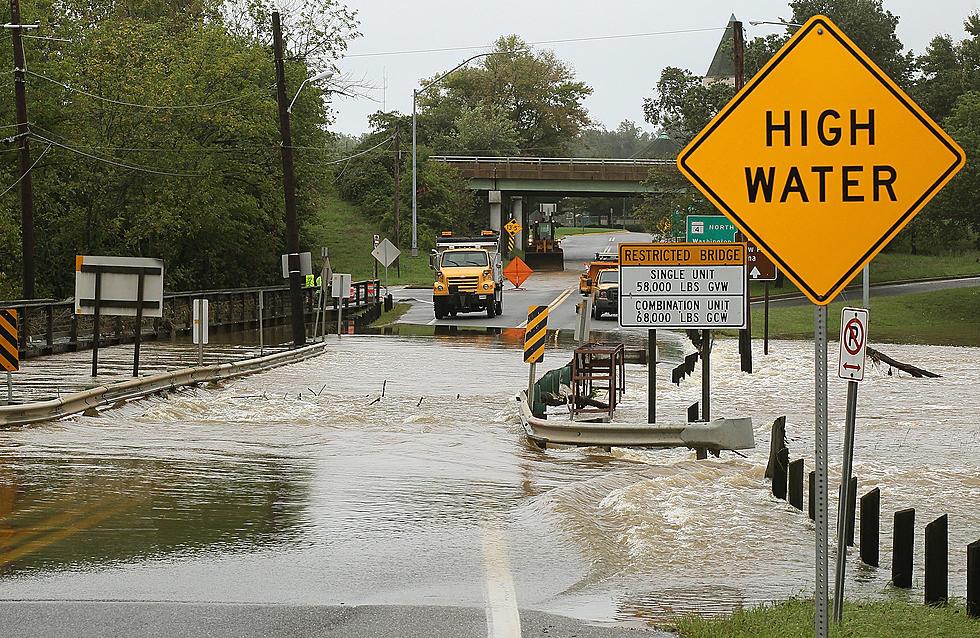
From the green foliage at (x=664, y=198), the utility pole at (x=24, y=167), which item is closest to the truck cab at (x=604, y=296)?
the green foliage at (x=664, y=198)

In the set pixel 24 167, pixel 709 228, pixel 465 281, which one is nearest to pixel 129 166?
pixel 24 167

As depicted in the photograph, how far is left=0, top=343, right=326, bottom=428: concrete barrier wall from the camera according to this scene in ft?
54.6

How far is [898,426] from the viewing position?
1836 centimetres

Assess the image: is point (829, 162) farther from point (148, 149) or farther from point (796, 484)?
point (148, 149)

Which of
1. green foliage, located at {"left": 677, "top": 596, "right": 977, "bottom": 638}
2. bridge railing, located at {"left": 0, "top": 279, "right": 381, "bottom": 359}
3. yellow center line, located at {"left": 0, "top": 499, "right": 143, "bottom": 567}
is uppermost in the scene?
bridge railing, located at {"left": 0, "top": 279, "right": 381, "bottom": 359}

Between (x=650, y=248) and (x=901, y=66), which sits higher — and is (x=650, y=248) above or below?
below

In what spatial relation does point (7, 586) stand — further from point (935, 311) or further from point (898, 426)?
point (935, 311)

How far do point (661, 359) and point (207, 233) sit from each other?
26.7 meters

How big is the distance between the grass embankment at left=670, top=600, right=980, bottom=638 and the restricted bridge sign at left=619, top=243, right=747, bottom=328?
793cm

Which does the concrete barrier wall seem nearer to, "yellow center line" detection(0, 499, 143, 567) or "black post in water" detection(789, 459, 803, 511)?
"yellow center line" detection(0, 499, 143, 567)

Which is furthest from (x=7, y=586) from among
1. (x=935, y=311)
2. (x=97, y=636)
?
(x=935, y=311)

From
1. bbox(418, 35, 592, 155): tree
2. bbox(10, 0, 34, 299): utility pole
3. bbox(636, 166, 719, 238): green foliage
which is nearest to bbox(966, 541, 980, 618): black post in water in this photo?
bbox(10, 0, 34, 299): utility pole

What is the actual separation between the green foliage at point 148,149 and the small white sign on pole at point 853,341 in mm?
35032

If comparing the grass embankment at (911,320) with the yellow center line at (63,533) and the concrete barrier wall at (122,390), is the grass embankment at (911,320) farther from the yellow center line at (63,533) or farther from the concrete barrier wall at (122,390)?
the yellow center line at (63,533)
